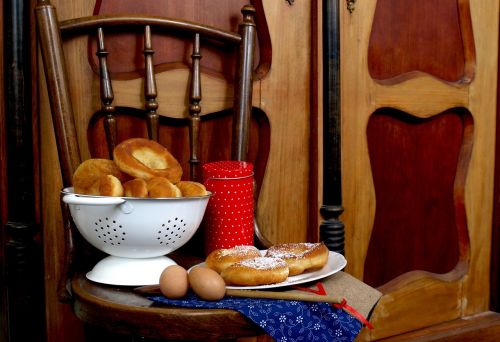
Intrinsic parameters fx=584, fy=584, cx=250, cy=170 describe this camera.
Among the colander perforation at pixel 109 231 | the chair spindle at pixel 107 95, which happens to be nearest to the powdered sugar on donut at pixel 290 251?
the colander perforation at pixel 109 231

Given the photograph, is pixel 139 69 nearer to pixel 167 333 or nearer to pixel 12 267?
pixel 12 267

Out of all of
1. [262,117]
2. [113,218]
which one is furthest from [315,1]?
[113,218]

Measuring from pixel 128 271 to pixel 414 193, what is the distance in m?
0.92

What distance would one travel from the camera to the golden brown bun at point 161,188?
751 millimetres

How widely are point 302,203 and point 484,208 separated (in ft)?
2.02

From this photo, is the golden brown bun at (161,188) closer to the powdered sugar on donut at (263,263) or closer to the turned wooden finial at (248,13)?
the powdered sugar on donut at (263,263)

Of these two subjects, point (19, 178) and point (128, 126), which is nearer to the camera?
point (19, 178)

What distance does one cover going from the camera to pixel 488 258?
1.62m

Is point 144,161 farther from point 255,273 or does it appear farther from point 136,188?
point 255,273

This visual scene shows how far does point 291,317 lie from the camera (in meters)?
0.67

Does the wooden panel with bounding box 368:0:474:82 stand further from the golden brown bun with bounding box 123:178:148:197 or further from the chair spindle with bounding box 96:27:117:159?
the golden brown bun with bounding box 123:178:148:197

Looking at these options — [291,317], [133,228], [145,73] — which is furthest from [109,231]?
[145,73]

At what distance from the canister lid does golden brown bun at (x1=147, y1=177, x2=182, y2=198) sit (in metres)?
0.16

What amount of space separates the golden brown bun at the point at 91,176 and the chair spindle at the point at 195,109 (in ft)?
0.76
